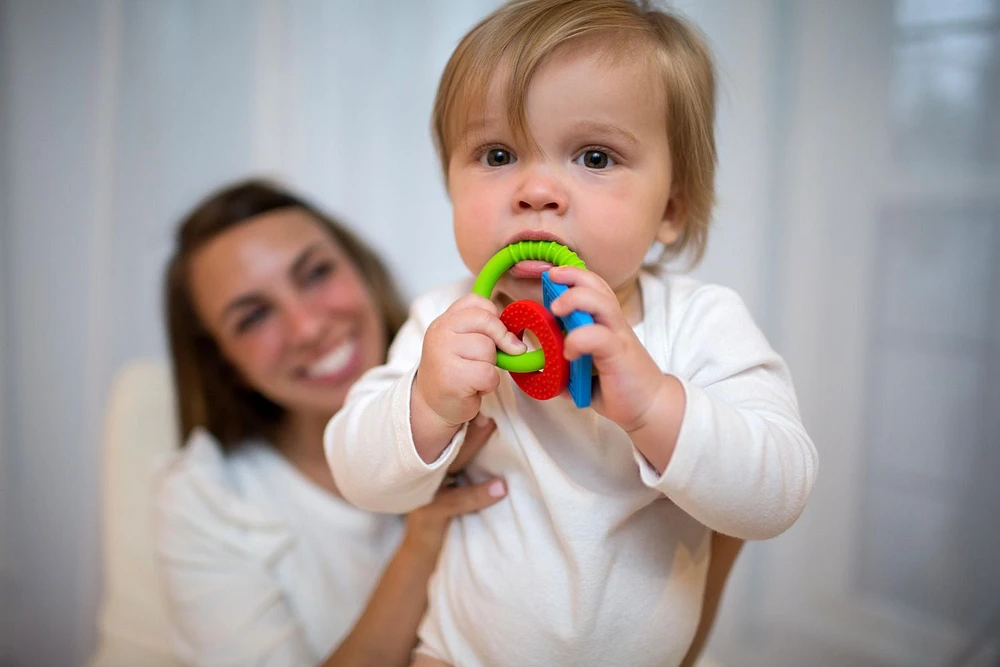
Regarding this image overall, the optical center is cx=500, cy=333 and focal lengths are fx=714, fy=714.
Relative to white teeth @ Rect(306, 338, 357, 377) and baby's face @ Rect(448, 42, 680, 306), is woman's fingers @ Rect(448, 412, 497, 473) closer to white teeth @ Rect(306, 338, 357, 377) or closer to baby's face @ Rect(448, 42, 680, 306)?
baby's face @ Rect(448, 42, 680, 306)

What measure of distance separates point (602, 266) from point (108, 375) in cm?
162

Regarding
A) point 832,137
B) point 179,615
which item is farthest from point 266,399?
point 832,137

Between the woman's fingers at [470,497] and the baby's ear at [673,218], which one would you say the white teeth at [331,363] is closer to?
the woman's fingers at [470,497]

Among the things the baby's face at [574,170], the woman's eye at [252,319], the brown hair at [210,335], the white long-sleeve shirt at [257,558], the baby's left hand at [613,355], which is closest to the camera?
the baby's left hand at [613,355]

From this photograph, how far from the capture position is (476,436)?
741mm

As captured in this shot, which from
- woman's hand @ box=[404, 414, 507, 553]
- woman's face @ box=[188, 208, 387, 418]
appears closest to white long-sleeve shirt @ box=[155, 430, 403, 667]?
woman's face @ box=[188, 208, 387, 418]

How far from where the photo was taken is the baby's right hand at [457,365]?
0.57 metres

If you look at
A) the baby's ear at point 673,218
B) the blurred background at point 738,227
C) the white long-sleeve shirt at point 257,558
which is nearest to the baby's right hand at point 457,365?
the baby's ear at point 673,218

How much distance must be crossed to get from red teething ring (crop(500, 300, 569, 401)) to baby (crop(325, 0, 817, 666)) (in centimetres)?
2

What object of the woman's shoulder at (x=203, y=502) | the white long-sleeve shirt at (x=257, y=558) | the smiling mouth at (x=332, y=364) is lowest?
the white long-sleeve shirt at (x=257, y=558)

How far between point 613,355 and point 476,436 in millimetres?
268

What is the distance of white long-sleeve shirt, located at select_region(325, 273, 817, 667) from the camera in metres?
0.63

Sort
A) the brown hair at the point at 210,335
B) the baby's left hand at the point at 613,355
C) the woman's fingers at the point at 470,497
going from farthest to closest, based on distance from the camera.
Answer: the brown hair at the point at 210,335
the woman's fingers at the point at 470,497
the baby's left hand at the point at 613,355

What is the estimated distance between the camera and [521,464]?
27.5 inches
